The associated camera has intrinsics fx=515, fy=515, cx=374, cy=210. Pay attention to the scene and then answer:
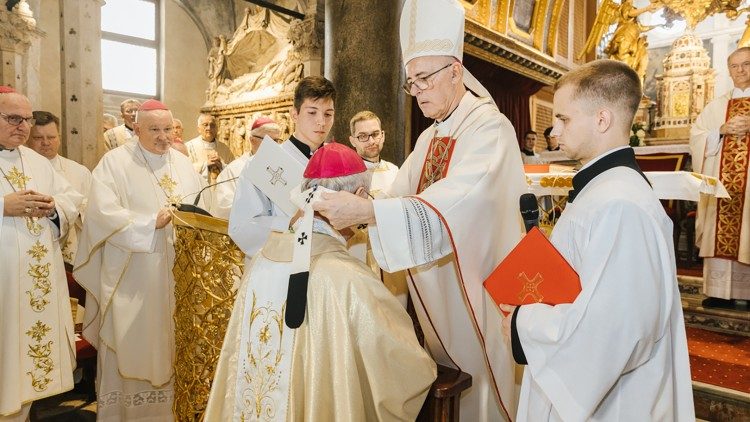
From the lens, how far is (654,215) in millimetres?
1355

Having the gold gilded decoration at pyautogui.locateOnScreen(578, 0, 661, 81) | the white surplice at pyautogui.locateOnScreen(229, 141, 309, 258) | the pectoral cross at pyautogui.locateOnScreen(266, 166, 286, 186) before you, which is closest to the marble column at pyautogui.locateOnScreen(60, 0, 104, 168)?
the white surplice at pyautogui.locateOnScreen(229, 141, 309, 258)

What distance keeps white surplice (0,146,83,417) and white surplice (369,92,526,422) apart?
2.40 meters

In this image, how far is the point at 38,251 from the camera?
3.20 m

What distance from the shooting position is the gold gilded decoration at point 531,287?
1.44m

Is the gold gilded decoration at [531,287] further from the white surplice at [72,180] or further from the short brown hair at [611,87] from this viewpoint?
the white surplice at [72,180]

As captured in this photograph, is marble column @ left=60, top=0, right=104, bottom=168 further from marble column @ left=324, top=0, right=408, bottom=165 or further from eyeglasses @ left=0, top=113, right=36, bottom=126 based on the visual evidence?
eyeglasses @ left=0, top=113, right=36, bottom=126

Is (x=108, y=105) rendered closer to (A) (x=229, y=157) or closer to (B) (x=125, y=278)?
(A) (x=229, y=157)

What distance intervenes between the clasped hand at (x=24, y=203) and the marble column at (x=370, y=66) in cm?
269

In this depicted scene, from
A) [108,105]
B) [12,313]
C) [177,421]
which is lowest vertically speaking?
[177,421]

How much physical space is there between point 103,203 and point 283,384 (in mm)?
2419

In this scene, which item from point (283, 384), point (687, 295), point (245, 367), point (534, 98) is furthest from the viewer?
point (534, 98)

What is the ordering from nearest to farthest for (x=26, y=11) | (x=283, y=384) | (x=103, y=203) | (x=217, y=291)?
(x=283, y=384)
(x=217, y=291)
(x=103, y=203)
(x=26, y=11)

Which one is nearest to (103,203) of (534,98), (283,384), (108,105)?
(283,384)

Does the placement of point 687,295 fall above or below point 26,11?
below
